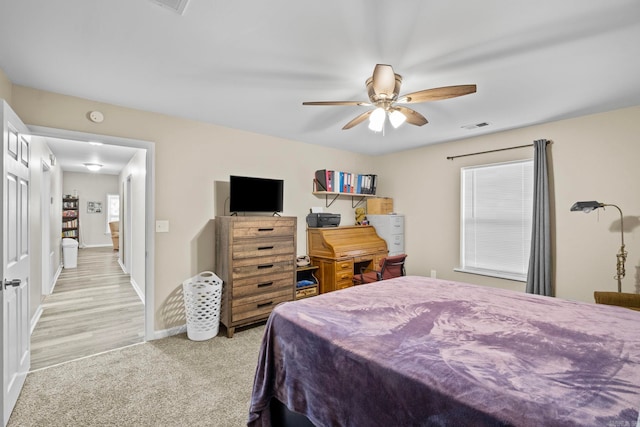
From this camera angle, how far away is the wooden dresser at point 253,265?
310cm

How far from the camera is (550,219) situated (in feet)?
11.0

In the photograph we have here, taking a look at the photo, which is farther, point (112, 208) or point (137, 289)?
point (112, 208)

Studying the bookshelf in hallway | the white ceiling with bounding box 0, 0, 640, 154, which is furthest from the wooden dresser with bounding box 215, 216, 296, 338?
the bookshelf in hallway

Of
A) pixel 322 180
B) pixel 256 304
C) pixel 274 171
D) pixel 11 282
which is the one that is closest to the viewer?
pixel 11 282

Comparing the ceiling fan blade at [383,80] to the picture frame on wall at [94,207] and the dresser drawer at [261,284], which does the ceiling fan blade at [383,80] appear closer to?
the dresser drawer at [261,284]

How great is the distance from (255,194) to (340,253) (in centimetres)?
141

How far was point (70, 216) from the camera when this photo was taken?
862 centimetres

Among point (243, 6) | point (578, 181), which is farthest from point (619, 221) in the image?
point (243, 6)

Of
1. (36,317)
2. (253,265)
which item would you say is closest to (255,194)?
(253,265)

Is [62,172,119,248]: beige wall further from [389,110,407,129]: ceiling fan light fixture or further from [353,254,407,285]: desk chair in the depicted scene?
[389,110,407,129]: ceiling fan light fixture

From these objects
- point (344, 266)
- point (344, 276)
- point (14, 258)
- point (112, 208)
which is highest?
point (112, 208)

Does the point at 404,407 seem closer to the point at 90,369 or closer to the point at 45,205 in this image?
the point at 90,369

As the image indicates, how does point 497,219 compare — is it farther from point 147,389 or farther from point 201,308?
point 147,389

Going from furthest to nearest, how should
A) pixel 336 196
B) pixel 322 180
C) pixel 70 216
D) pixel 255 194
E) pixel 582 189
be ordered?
pixel 70 216, pixel 336 196, pixel 322 180, pixel 255 194, pixel 582 189
